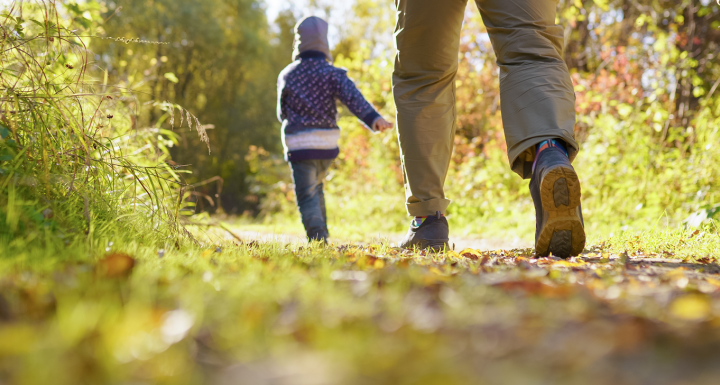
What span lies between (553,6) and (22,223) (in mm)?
2027

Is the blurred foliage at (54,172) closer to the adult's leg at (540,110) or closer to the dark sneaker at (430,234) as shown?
the dark sneaker at (430,234)

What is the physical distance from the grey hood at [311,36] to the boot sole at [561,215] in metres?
2.69

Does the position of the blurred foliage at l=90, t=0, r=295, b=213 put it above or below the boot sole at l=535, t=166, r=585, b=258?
above

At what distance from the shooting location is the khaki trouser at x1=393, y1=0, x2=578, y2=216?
195cm

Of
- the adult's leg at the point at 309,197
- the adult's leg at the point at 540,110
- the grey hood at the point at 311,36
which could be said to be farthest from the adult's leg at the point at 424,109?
the grey hood at the point at 311,36

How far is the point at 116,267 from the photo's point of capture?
102 centimetres

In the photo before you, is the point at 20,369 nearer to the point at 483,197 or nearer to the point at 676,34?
the point at 483,197

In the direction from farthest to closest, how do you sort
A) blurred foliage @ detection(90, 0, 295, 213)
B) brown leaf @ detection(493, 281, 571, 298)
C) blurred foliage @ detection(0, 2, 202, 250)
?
blurred foliage @ detection(90, 0, 295, 213), blurred foliage @ detection(0, 2, 202, 250), brown leaf @ detection(493, 281, 571, 298)

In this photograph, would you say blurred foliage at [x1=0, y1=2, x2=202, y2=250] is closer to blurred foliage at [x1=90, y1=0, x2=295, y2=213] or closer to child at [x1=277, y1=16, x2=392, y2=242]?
child at [x1=277, y1=16, x2=392, y2=242]

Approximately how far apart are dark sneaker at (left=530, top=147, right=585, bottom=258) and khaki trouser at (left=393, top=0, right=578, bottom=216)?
0.45 feet

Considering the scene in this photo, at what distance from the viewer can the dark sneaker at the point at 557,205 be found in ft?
5.71

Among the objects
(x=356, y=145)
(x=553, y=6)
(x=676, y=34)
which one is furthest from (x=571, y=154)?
(x=356, y=145)

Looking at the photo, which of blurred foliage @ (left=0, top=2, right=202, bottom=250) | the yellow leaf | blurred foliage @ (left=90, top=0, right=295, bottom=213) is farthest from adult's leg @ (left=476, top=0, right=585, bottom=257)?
blurred foliage @ (left=90, top=0, right=295, bottom=213)

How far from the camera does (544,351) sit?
0.66 meters
